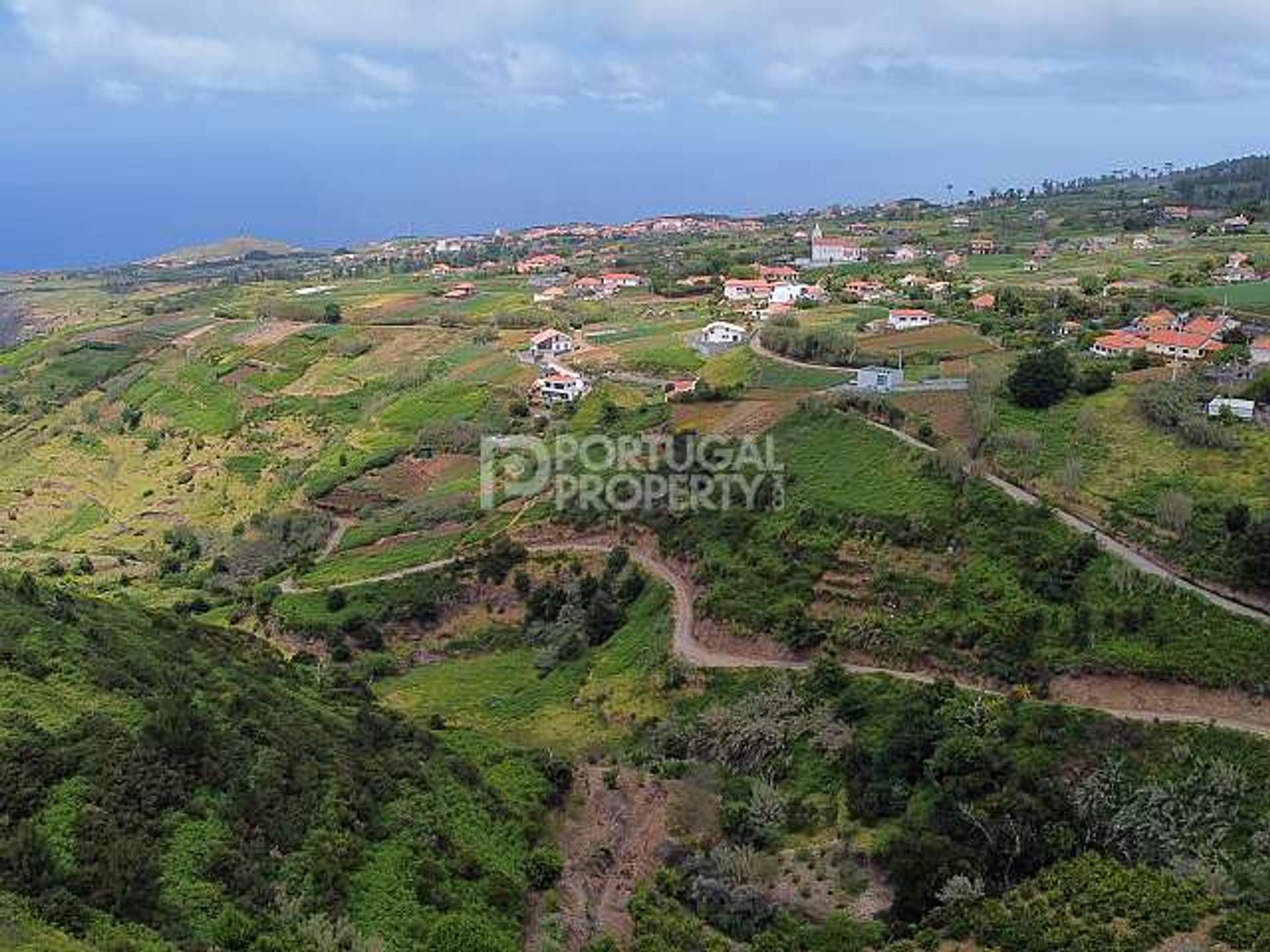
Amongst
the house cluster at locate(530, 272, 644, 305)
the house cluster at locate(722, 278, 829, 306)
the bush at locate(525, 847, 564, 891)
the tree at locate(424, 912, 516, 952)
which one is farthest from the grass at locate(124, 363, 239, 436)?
the tree at locate(424, 912, 516, 952)

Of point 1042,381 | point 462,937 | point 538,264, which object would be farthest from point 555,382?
point 538,264

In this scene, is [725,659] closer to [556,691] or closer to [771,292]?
[556,691]

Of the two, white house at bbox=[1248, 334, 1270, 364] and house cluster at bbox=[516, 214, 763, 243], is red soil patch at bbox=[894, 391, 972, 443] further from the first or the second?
house cluster at bbox=[516, 214, 763, 243]

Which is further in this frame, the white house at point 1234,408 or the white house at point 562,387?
the white house at point 562,387

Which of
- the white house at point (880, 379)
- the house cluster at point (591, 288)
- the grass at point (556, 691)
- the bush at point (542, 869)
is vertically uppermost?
the house cluster at point (591, 288)

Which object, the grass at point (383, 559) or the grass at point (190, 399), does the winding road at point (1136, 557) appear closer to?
the grass at point (383, 559)

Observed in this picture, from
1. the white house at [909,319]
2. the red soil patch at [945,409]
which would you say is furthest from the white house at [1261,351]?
the white house at [909,319]
